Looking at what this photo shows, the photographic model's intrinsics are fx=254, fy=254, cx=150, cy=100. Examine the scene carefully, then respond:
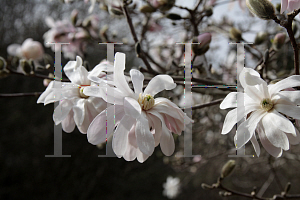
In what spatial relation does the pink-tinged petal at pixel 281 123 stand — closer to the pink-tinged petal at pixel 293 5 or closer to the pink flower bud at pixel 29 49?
the pink-tinged petal at pixel 293 5

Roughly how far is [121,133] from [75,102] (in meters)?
0.11

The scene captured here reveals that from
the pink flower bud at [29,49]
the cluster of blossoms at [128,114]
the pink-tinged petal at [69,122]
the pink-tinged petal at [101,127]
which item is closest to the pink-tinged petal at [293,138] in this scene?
the cluster of blossoms at [128,114]

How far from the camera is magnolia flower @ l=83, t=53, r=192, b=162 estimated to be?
1.20ft

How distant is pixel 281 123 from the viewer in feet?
1.13

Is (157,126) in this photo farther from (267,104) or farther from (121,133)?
(267,104)

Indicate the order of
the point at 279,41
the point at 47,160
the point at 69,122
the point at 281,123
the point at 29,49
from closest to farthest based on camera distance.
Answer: the point at 281,123 → the point at 69,122 → the point at 279,41 → the point at 29,49 → the point at 47,160

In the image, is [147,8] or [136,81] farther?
[147,8]

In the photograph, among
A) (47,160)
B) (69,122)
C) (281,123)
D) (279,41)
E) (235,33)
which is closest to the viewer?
(281,123)

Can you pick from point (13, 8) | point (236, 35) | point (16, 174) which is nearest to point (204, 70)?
point (236, 35)

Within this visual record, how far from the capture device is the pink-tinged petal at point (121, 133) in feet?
1.25

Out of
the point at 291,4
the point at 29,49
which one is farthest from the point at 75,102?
the point at 29,49

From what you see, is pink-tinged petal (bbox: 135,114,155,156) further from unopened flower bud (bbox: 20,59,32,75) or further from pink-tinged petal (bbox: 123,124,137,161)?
unopened flower bud (bbox: 20,59,32,75)

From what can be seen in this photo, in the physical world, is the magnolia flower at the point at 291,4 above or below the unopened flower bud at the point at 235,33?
below

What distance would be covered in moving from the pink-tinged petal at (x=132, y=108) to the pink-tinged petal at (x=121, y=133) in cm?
2
